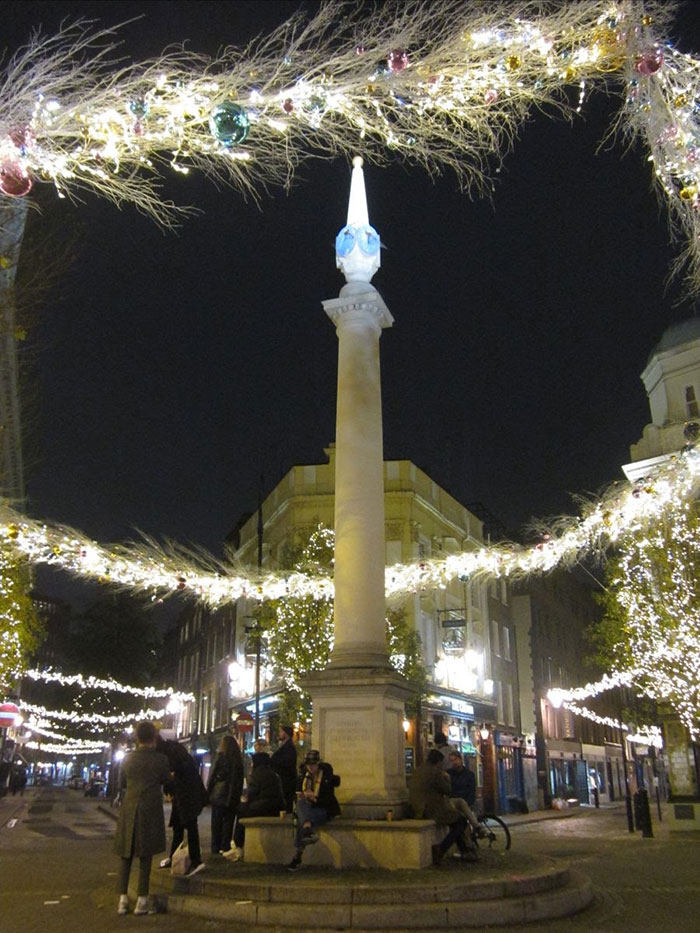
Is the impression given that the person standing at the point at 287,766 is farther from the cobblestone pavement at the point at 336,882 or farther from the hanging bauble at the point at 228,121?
the hanging bauble at the point at 228,121

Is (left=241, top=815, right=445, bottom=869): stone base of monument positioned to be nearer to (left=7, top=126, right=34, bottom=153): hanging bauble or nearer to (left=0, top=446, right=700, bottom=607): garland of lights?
(left=0, top=446, right=700, bottom=607): garland of lights

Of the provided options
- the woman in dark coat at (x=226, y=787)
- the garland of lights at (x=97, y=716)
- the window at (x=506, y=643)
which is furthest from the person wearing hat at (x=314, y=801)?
the garland of lights at (x=97, y=716)

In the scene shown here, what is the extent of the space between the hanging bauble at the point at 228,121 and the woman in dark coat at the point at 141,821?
5796 mm

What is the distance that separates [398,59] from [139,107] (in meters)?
1.87

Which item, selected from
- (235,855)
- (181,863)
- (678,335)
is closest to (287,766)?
(235,855)

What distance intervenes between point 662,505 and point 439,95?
8919mm

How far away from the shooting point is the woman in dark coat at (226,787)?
36.3 feet

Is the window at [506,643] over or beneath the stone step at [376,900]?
over

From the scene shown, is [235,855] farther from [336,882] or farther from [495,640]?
[495,640]

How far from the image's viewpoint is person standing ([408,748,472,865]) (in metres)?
10.1

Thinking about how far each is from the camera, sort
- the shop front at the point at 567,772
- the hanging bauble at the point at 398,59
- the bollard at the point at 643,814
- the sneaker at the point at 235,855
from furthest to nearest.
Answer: the shop front at the point at 567,772 < the bollard at the point at 643,814 < the sneaker at the point at 235,855 < the hanging bauble at the point at 398,59

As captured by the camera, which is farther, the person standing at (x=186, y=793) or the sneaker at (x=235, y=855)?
the sneaker at (x=235, y=855)

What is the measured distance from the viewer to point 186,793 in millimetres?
9805

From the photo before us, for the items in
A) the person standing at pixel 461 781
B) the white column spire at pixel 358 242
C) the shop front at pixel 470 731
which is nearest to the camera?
the person standing at pixel 461 781
